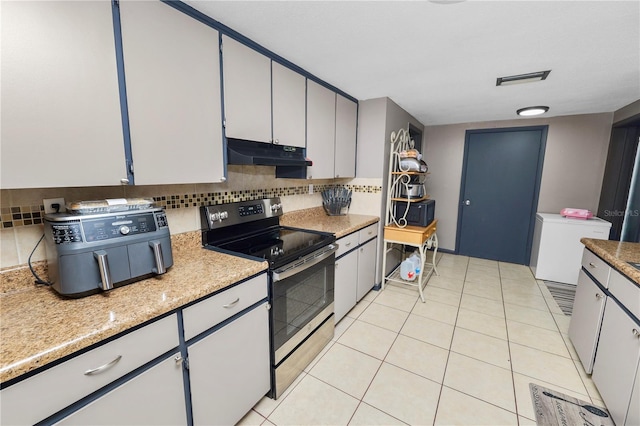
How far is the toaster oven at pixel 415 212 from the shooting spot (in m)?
2.98

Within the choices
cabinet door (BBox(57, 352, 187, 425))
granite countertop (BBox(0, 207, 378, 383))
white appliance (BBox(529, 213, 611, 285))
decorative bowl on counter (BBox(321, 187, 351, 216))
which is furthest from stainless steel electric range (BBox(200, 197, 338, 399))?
white appliance (BBox(529, 213, 611, 285))

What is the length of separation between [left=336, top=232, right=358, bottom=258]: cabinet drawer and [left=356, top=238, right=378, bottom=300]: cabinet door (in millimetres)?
157

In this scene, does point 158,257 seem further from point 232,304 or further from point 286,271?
point 286,271

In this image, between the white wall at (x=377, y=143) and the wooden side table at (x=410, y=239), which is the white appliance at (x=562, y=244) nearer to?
the wooden side table at (x=410, y=239)

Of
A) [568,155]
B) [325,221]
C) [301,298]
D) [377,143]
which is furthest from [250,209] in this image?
[568,155]

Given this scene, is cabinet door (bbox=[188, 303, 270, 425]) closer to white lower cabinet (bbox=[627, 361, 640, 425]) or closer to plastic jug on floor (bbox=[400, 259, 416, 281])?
white lower cabinet (bbox=[627, 361, 640, 425])

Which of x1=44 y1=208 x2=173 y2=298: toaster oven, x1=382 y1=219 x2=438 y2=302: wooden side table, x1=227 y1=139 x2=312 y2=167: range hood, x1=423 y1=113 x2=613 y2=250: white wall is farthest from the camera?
x1=423 y1=113 x2=613 y2=250: white wall

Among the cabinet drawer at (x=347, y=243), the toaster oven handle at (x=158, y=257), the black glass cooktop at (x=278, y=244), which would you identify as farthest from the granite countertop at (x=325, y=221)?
the toaster oven handle at (x=158, y=257)

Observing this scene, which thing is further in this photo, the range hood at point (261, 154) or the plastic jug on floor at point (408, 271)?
the plastic jug on floor at point (408, 271)

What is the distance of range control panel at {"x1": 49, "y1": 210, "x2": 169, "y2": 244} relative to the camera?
100cm

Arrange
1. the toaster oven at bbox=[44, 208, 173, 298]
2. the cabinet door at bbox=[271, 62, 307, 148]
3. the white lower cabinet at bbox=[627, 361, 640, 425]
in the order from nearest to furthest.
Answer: the toaster oven at bbox=[44, 208, 173, 298] < the white lower cabinet at bbox=[627, 361, 640, 425] < the cabinet door at bbox=[271, 62, 307, 148]

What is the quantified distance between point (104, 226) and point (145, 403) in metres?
0.70

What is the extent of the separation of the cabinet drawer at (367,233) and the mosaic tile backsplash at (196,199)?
42 centimetres

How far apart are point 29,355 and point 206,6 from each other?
159 centimetres
